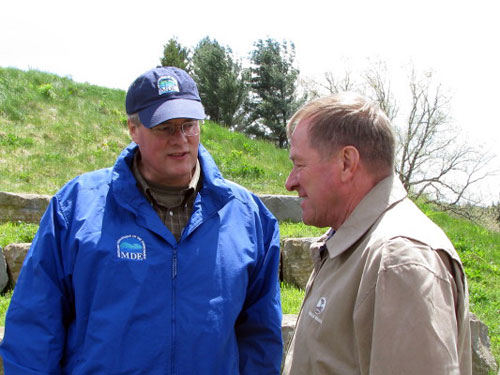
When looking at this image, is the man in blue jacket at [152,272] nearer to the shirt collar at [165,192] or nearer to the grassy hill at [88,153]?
the shirt collar at [165,192]

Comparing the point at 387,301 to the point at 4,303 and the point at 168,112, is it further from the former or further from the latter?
the point at 4,303

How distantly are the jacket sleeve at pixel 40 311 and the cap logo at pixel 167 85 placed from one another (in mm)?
747

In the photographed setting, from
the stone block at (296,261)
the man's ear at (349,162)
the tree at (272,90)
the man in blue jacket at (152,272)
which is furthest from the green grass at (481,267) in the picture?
the tree at (272,90)

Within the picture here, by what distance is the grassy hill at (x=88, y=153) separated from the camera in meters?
7.08

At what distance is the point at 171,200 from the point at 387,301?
1.36 m

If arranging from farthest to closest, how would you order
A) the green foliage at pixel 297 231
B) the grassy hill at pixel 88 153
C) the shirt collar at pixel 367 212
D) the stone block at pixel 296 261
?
the grassy hill at pixel 88 153
the green foliage at pixel 297 231
the stone block at pixel 296 261
the shirt collar at pixel 367 212

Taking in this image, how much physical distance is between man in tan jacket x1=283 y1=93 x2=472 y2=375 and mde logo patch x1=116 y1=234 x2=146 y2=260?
2.36 feet

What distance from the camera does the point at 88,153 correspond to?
36.4 ft

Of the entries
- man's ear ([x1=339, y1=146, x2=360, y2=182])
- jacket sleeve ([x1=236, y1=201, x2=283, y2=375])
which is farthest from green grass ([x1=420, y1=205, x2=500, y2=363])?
man's ear ([x1=339, y1=146, x2=360, y2=182])

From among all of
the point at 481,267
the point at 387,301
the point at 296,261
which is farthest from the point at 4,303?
the point at 481,267

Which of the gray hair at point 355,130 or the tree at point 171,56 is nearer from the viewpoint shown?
the gray hair at point 355,130

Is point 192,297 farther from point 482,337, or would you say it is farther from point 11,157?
point 11,157

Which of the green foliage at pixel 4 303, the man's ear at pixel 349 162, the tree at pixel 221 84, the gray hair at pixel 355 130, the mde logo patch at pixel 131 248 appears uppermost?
the tree at pixel 221 84

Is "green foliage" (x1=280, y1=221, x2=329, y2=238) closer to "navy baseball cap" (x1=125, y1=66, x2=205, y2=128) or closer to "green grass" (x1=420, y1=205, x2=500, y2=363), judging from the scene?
"green grass" (x1=420, y1=205, x2=500, y2=363)
